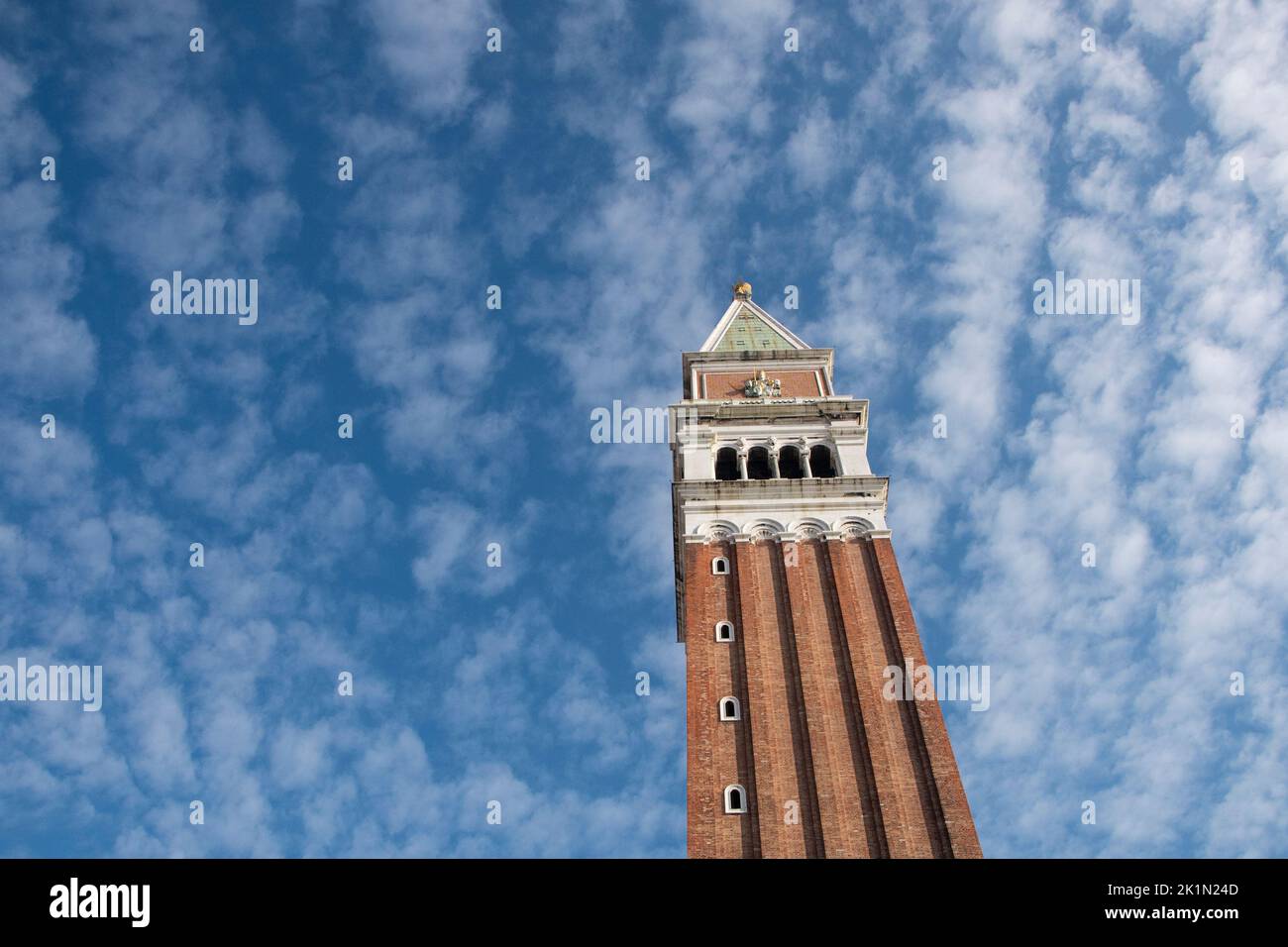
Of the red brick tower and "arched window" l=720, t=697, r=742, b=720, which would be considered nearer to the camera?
the red brick tower

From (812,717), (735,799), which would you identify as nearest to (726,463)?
(812,717)

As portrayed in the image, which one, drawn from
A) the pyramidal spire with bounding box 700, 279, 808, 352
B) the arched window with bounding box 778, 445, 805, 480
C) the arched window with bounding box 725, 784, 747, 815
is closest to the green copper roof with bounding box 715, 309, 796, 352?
the pyramidal spire with bounding box 700, 279, 808, 352

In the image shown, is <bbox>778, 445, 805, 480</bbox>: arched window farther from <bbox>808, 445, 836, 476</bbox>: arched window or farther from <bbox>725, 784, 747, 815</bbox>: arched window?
<bbox>725, 784, 747, 815</bbox>: arched window

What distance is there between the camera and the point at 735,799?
1501 inches

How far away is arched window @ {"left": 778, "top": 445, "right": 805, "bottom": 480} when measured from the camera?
52.1 m

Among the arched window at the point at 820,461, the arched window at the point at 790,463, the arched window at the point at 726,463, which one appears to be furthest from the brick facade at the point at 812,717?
the arched window at the point at 726,463

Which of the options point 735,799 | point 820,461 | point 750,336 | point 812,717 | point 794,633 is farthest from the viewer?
point 750,336

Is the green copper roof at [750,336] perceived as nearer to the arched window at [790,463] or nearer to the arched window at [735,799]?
the arched window at [790,463]

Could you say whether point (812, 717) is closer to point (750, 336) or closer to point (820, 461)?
point (820, 461)

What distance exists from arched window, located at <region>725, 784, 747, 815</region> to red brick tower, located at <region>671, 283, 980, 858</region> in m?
0.05

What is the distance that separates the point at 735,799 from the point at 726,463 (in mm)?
18431
